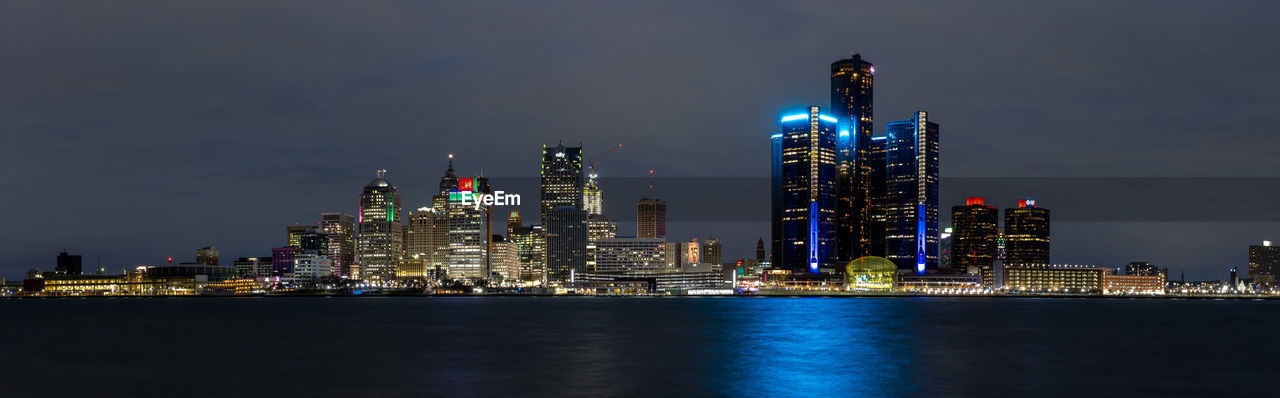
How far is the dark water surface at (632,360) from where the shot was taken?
2317 inches

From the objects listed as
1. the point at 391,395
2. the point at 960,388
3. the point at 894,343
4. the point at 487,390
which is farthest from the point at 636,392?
the point at 894,343

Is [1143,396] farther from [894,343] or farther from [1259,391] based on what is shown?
[894,343]

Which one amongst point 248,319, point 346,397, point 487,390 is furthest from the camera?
point 248,319

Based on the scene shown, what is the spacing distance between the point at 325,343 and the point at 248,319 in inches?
2381

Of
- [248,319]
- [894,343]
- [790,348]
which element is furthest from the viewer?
[248,319]

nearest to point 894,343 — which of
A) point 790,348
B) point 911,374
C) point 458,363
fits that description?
point 790,348

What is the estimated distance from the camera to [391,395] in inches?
2148

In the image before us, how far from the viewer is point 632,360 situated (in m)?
74.9

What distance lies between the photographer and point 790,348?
86750mm

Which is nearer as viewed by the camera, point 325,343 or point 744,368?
point 744,368

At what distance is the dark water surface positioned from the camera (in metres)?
58.8

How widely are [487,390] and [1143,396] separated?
120ft

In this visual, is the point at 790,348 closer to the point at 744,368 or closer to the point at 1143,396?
the point at 744,368

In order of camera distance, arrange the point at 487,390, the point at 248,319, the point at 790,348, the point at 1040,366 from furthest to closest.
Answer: the point at 248,319 → the point at 790,348 → the point at 1040,366 → the point at 487,390
